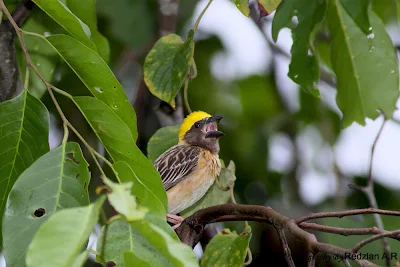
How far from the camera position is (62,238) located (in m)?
1.82

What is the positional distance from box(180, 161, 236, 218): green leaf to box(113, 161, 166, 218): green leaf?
6.10ft

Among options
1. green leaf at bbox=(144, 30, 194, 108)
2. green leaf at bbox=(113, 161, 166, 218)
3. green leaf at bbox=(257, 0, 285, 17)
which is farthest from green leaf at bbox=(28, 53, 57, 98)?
green leaf at bbox=(113, 161, 166, 218)

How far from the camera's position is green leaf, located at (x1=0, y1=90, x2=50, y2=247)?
2883 millimetres

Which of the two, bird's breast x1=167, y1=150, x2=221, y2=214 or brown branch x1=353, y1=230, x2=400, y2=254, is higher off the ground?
brown branch x1=353, y1=230, x2=400, y2=254

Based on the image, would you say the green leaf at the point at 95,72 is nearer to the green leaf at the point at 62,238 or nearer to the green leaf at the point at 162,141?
the green leaf at the point at 62,238

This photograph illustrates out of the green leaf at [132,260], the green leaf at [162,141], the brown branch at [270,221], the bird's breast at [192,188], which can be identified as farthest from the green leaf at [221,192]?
the green leaf at [132,260]

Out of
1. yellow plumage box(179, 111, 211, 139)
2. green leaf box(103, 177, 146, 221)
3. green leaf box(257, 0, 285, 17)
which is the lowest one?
yellow plumage box(179, 111, 211, 139)

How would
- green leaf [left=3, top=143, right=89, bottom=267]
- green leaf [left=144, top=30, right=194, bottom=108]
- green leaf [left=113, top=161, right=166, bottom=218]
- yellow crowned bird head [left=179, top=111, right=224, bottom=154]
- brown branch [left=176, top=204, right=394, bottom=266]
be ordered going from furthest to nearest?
1. yellow crowned bird head [left=179, top=111, right=224, bottom=154]
2. green leaf [left=144, top=30, right=194, bottom=108]
3. green leaf [left=113, top=161, right=166, bottom=218]
4. green leaf [left=3, top=143, right=89, bottom=267]
5. brown branch [left=176, top=204, right=394, bottom=266]

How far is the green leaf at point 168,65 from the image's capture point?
393cm

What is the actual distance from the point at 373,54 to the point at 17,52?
1.99 metres

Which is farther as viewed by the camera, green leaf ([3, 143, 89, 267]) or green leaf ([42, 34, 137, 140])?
green leaf ([42, 34, 137, 140])

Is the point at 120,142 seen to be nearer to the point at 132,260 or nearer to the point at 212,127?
the point at 132,260

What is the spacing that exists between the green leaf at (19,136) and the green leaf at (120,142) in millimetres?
169

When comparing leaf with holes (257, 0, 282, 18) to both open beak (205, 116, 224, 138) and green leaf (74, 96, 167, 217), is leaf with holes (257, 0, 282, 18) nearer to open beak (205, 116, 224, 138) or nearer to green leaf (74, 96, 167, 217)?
green leaf (74, 96, 167, 217)
